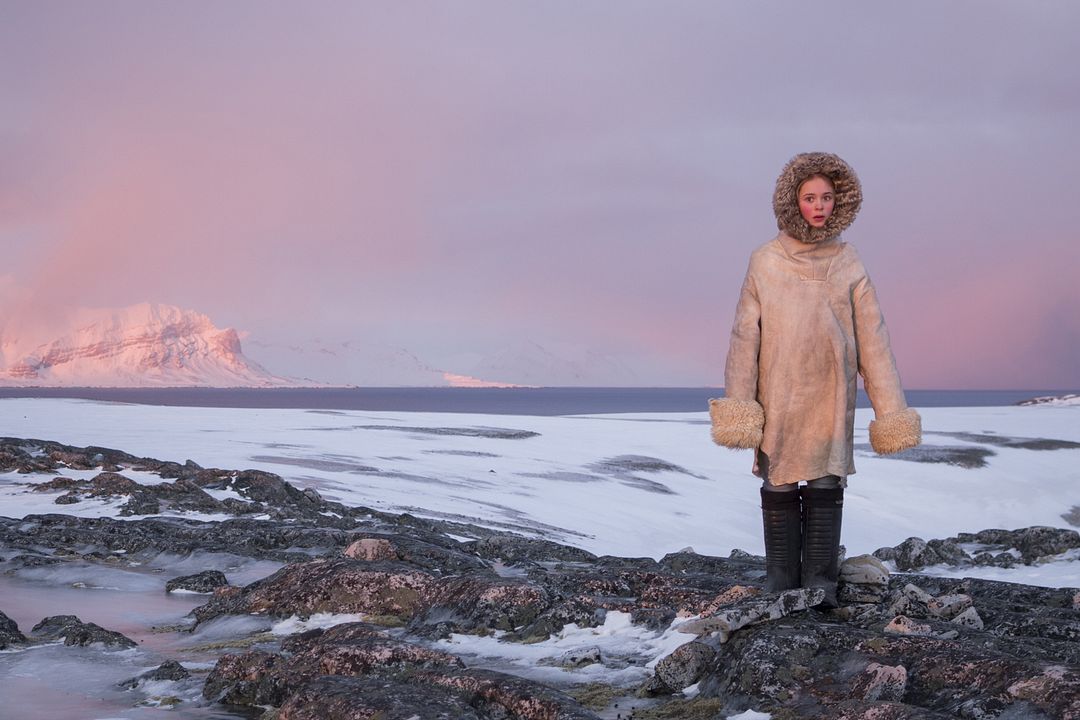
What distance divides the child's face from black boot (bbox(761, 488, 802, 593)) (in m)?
1.82

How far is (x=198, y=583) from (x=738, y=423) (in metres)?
6.58

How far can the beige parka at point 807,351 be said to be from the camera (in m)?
6.40

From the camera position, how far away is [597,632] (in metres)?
7.14

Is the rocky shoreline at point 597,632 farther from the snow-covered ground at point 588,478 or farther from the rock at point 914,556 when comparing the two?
the snow-covered ground at point 588,478

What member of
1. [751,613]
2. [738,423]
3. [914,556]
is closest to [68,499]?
[738,423]

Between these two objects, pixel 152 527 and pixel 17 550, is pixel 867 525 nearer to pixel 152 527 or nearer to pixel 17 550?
pixel 152 527

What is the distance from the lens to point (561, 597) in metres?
7.73

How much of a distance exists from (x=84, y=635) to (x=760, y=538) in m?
18.5

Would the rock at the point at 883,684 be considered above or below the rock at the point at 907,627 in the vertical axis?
below

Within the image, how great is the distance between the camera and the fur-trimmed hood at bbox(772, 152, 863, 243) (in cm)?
654

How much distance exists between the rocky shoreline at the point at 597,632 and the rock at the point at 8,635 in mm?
20

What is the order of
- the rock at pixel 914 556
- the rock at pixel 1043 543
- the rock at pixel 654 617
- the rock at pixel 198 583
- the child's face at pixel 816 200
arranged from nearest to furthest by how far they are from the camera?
the child's face at pixel 816 200, the rock at pixel 654 617, the rock at pixel 198 583, the rock at pixel 914 556, the rock at pixel 1043 543

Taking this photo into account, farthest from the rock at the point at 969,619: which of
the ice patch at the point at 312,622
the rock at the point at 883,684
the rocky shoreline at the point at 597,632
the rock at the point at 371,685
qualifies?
the ice patch at the point at 312,622

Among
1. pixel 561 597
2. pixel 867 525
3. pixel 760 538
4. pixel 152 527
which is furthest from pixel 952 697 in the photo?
pixel 867 525
